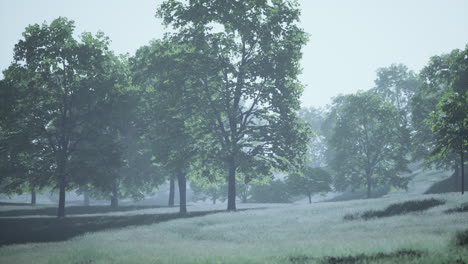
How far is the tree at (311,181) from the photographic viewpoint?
178ft

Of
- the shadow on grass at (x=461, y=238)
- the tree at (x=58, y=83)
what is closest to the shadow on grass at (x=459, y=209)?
→ the shadow on grass at (x=461, y=238)

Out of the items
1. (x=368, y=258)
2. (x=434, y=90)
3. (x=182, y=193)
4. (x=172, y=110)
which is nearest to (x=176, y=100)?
(x=172, y=110)

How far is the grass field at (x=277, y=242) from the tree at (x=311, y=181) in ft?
99.2

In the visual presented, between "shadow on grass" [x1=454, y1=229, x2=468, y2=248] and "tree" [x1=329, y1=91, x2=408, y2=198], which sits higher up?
"tree" [x1=329, y1=91, x2=408, y2=198]

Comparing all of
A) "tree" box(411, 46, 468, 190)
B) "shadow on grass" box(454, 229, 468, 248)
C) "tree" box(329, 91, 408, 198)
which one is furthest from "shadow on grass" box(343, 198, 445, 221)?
"tree" box(329, 91, 408, 198)

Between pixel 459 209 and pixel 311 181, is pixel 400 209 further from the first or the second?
pixel 311 181

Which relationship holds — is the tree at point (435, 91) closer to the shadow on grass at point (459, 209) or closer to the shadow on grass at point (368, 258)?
the shadow on grass at point (459, 209)

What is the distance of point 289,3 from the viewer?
31.2 m

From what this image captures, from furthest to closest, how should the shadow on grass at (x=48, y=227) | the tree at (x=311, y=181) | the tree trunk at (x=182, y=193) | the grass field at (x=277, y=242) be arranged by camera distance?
the tree at (x=311, y=181)
the tree trunk at (x=182, y=193)
the shadow on grass at (x=48, y=227)
the grass field at (x=277, y=242)

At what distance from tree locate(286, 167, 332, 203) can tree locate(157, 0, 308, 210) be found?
2395 cm

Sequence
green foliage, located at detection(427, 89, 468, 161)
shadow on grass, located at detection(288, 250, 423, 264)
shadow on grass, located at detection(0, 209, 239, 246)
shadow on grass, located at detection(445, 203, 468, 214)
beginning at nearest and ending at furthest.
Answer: shadow on grass, located at detection(288, 250, 423, 264) → shadow on grass, located at detection(445, 203, 468, 214) → shadow on grass, located at detection(0, 209, 239, 246) → green foliage, located at detection(427, 89, 468, 161)

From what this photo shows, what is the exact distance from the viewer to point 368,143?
49.3 meters

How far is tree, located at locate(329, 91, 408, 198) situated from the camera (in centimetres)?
4853

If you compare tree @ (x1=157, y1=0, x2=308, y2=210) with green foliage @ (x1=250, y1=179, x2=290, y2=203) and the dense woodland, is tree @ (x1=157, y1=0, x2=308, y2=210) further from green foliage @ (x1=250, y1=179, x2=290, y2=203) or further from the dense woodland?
green foliage @ (x1=250, y1=179, x2=290, y2=203)
